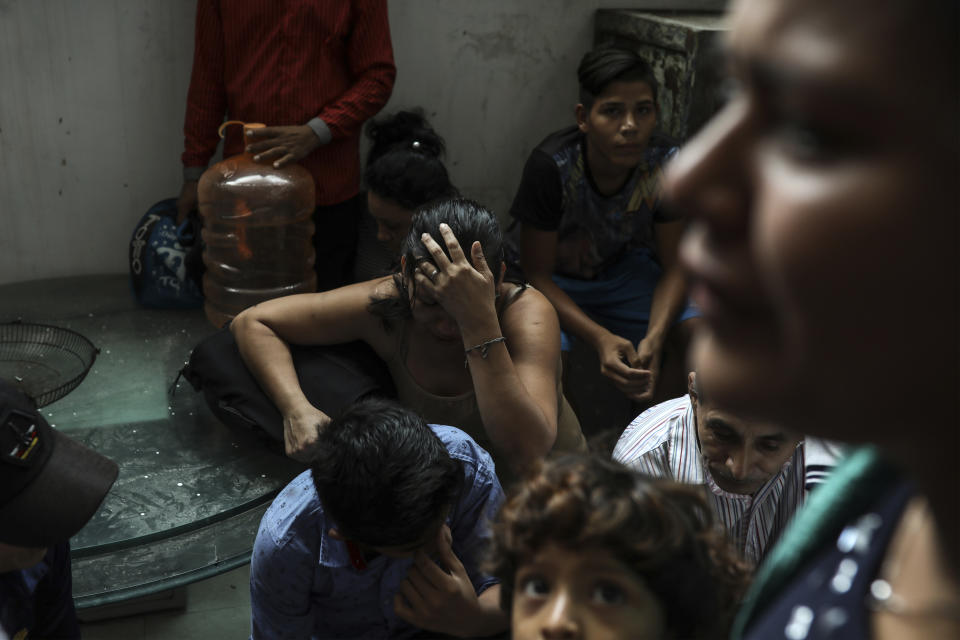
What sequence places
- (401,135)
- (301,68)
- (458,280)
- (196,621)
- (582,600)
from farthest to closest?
(401,135) < (301,68) < (196,621) < (458,280) < (582,600)

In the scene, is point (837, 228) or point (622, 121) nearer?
point (837, 228)

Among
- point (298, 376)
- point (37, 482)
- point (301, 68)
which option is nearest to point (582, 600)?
point (37, 482)

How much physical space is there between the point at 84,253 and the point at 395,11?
176 centimetres

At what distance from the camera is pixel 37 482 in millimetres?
1697

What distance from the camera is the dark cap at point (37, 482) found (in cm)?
162

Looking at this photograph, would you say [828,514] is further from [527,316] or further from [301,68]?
[301,68]

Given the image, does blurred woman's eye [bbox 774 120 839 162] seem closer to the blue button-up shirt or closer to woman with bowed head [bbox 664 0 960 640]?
woman with bowed head [bbox 664 0 960 640]

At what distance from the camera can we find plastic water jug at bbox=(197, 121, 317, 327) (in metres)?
3.35

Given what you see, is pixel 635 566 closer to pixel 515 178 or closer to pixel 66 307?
pixel 66 307

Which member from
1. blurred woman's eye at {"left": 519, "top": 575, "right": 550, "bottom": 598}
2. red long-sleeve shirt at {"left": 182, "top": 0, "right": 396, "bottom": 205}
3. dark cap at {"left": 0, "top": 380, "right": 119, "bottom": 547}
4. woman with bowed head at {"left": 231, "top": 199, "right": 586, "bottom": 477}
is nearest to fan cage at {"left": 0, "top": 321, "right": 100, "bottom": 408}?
woman with bowed head at {"left": 231, "top": 199, "right": 586, "bottom": 477}

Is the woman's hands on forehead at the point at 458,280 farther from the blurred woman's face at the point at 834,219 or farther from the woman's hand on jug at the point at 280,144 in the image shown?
the blurred woman's face at the point at 834,219

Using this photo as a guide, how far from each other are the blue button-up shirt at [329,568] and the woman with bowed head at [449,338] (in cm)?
24

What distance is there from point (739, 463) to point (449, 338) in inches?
33.2

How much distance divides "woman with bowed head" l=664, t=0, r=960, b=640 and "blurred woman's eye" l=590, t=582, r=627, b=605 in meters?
0.58
